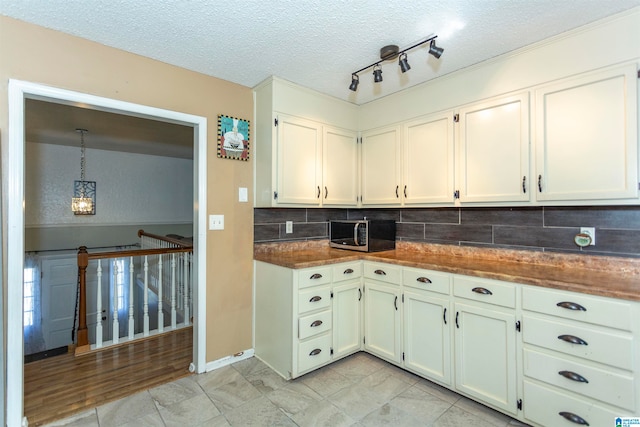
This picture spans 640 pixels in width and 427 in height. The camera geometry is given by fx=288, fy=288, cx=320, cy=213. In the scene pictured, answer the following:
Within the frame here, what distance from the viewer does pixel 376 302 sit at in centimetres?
248

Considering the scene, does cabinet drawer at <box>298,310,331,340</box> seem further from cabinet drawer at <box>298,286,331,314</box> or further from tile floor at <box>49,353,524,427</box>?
tile floor at <box>49,353,524,427</box>

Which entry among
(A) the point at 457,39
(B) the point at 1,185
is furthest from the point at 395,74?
(B) the point at 1,185

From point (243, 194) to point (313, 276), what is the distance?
98 cm

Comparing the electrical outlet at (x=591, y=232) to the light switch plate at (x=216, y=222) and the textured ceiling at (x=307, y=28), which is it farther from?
the light switch plate at (x=216, y=222)

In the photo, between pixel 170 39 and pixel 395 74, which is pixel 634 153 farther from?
pixel 170 39

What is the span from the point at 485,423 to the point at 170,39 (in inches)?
124

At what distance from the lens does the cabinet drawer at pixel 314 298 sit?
2.23 m

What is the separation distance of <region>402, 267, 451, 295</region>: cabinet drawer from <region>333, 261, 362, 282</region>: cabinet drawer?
439 millimetres

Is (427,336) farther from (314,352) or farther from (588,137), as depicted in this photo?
(588,137)

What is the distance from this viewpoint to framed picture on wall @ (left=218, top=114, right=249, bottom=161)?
2.47 metres

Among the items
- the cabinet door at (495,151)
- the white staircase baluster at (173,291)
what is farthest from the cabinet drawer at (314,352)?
the white staircase baluster at (173,291)

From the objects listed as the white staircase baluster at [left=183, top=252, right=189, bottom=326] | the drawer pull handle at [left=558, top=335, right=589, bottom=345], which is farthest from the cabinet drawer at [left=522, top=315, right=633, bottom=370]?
the white staircase baluster at [left=183, top=252, right=189, bottom=326]

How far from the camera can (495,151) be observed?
2146 millimetres

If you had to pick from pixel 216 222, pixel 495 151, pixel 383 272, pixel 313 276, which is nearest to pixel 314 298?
pixel 313 276
